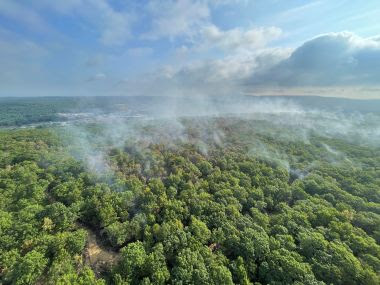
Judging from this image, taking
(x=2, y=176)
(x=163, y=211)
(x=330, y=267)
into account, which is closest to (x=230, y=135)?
(x=163, y=211)

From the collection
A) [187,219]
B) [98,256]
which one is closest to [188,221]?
[187,219]

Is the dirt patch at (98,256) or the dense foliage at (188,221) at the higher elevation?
the dense foliage at (188,221)

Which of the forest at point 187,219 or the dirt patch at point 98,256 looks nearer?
the forest at point 187,219

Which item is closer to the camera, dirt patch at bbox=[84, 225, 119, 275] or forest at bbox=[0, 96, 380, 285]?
forest at bbox=[0, 96, 380, 285]

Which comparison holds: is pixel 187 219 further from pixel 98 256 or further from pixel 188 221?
pixel 98 256
